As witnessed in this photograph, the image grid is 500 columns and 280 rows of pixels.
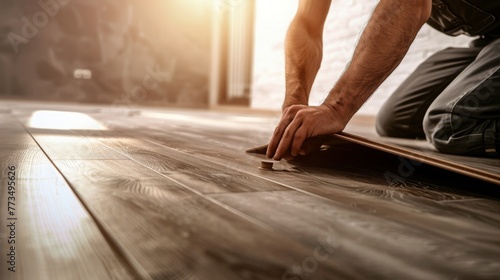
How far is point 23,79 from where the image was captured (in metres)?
5.83

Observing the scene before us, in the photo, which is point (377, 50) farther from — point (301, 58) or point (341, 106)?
point (301, 58)

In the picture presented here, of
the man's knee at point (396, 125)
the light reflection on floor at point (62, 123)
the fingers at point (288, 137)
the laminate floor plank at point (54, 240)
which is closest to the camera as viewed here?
the laminate floor plank at point (54, 240)

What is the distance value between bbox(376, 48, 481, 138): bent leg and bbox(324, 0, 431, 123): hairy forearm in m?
0.93

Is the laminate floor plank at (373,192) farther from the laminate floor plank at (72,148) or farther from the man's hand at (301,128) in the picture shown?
the laminate floor plank at (72,148)

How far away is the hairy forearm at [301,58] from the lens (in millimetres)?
1378

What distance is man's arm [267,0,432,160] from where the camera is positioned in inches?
39.4

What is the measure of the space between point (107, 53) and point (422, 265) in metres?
6.40

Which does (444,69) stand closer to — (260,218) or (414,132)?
(414,132)

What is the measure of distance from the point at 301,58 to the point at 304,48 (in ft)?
0.16

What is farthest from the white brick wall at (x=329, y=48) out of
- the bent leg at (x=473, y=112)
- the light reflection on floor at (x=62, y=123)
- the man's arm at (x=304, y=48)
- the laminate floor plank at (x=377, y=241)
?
the light reflection on floor at (x=62, y=123)

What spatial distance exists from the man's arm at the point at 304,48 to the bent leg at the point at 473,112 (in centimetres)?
47

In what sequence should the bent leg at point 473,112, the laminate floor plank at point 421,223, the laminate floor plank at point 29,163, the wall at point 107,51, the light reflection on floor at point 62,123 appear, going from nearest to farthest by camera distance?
the laminate floor plank at point 421,223 → the laminate floor plank at point 29,163 → the bent leg at point 473,112 → the light reflection on floor at point 62,123 → the wall at point 107,51

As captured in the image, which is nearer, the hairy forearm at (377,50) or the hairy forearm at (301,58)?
the hairy forearm at (377,50)

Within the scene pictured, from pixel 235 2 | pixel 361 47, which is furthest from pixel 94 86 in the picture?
pixel 361 47
